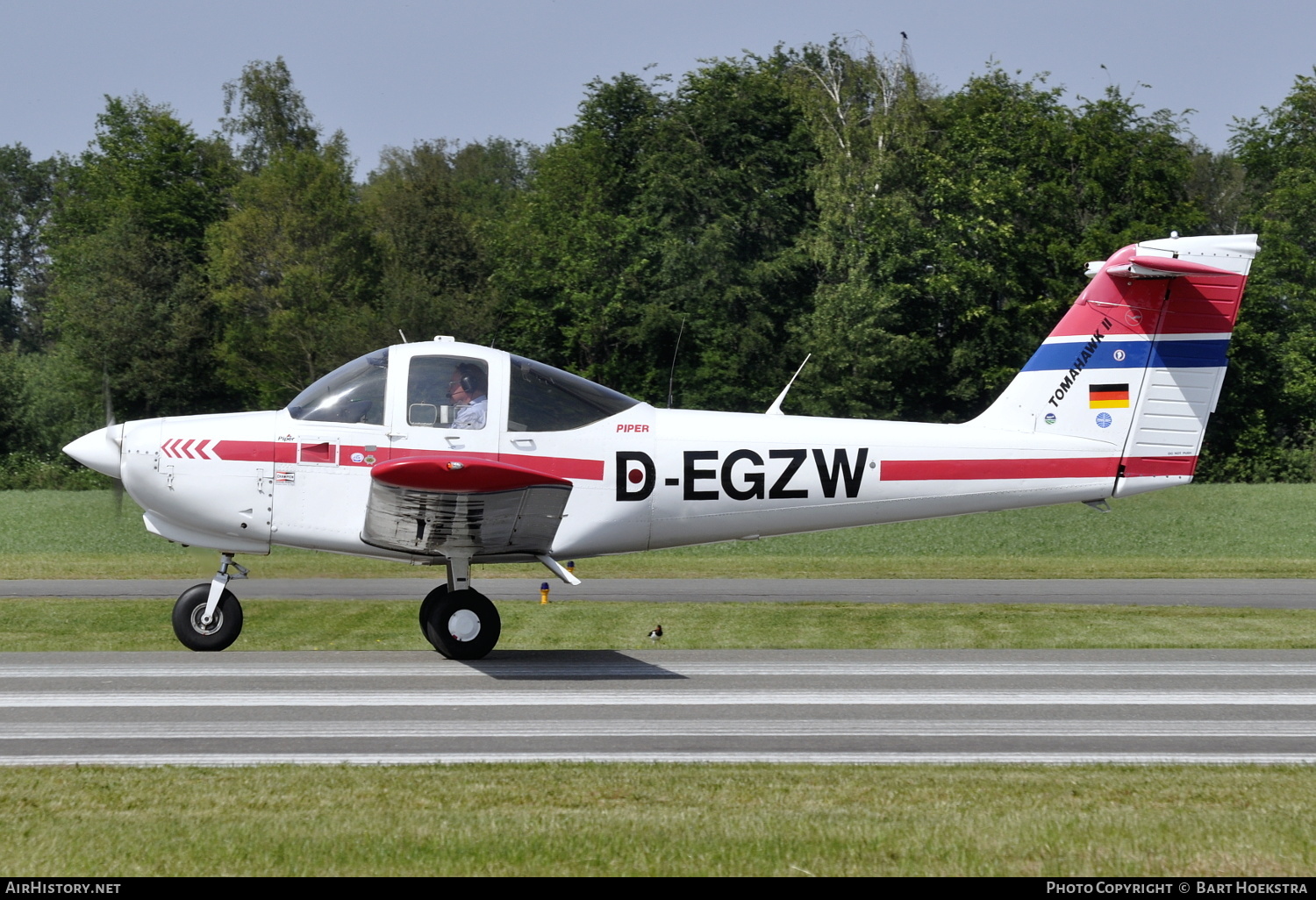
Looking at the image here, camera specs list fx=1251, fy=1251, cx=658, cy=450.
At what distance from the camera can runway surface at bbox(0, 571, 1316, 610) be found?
17.5 meters

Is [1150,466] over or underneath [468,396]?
underneath

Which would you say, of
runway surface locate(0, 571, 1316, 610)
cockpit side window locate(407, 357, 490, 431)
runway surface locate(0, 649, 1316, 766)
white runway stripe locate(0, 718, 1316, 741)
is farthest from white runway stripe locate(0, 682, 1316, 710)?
runway surface locate(0, 571, 1316, 610)

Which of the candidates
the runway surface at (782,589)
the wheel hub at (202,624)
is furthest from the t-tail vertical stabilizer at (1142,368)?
the runway surface at (782,589)

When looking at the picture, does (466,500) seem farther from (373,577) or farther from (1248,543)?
(1248,543)

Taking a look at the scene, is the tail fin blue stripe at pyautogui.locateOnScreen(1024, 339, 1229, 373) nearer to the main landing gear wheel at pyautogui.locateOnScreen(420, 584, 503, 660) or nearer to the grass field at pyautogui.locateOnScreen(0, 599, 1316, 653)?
the grass field at pyautogui.locateOnScreen(0, 599, 1316, 653)

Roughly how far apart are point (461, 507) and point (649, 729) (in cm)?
229

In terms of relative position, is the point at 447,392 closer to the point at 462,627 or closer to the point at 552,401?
the point at 552,401

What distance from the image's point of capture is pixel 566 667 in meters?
9.90

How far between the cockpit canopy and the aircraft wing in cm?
36

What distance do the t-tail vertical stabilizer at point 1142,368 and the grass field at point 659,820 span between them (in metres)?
4.44

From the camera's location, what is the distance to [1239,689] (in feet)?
29.4

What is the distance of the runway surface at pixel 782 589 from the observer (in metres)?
17.5

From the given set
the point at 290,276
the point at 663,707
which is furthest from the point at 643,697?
the point at 290,276

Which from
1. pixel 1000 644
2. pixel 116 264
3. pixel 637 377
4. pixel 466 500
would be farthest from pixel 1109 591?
pixel 116 264
